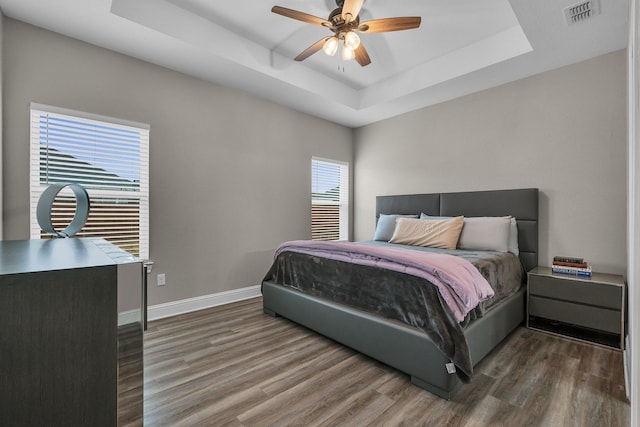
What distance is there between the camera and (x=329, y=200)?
15.4 ft

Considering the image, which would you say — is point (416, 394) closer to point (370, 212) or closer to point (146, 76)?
point (370, 212)

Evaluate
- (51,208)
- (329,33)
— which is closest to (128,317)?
(51,208)

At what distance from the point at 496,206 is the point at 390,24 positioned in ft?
7.40

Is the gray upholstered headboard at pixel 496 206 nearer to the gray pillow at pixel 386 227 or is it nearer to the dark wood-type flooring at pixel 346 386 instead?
the gray pillow at pixel 386 227

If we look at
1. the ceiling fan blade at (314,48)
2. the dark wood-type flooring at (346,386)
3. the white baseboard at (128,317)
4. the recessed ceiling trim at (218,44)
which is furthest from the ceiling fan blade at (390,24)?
the dark wood-type flooring at (346,386)

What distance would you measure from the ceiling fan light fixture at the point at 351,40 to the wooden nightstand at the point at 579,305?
101 inches

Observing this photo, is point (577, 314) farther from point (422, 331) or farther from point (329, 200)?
point (329, 200)

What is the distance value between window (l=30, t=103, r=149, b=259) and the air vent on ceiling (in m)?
3.74

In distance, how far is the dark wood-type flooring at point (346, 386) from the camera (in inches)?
60.7

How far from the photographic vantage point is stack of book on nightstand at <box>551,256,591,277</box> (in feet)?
8.19

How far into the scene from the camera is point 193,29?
2578 mm

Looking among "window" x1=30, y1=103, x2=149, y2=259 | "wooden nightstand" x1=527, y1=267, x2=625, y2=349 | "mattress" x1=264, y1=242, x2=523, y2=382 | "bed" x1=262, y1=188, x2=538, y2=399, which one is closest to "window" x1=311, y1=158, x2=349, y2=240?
"bed" x1=262, y1=188, x2=538, y2=399

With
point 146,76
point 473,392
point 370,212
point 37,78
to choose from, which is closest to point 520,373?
point 473,392

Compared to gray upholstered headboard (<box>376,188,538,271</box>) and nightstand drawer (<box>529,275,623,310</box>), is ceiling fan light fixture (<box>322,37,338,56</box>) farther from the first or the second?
nightstand drawer (<box>529,275,623,310</box>)
